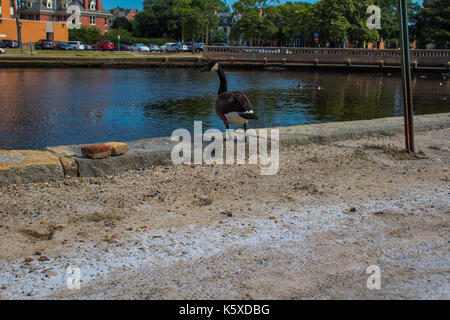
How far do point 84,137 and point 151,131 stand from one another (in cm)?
222

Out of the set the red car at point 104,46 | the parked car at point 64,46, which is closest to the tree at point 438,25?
the red car at point 104,46

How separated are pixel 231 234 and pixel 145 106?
55.9 ft

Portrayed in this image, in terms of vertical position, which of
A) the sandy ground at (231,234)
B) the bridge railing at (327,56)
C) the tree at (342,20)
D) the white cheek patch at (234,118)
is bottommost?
the sandy ground at (231,234)

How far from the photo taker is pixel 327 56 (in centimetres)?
5300

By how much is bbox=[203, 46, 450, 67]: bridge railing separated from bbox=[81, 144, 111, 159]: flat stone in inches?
1796

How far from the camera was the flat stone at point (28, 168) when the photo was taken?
5.16m

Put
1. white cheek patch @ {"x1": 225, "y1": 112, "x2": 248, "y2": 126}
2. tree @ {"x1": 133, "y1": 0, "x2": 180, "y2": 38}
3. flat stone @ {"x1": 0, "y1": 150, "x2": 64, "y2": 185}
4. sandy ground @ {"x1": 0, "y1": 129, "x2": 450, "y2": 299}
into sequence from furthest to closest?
tree @ {"x1": 133, "y1": 0, "x2": 180, "y2": 38} → white cheek patch @ {"x1": 225, "y1": 112, "x2": 248, "y2": 126} → flat stone @ {"x1": 0, "y1": 150, "x2": 64, "y2": 185} → sandy ground @ {"x1": 0, "y1": 129, "x2": 450, "y2": 299}

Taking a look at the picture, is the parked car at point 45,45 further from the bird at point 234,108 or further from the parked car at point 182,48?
the bird at point 234,108

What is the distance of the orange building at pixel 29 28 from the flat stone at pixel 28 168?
73.0 metres

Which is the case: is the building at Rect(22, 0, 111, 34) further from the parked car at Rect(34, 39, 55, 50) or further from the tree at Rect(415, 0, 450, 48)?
the tree at Rect(415, 0, 450, 48)

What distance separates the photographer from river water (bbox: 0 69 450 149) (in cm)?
1450

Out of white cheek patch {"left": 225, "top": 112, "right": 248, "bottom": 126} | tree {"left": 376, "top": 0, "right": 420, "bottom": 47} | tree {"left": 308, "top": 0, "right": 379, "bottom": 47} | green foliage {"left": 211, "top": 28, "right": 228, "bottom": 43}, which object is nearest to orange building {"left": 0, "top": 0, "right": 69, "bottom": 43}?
green foliage {"left": 211, "top": 28, "right": 228, "bottom": 43}

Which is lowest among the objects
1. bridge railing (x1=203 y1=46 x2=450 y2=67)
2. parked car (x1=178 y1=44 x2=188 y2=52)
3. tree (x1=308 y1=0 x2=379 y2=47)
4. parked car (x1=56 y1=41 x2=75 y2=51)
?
bridge railing (x1=203 y1=46 x2=450 y2=67)

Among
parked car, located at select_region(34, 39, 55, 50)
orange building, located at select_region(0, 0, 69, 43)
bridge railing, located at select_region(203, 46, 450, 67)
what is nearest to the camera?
bridge railing, located at select_region(203, 46, 450, 67)
